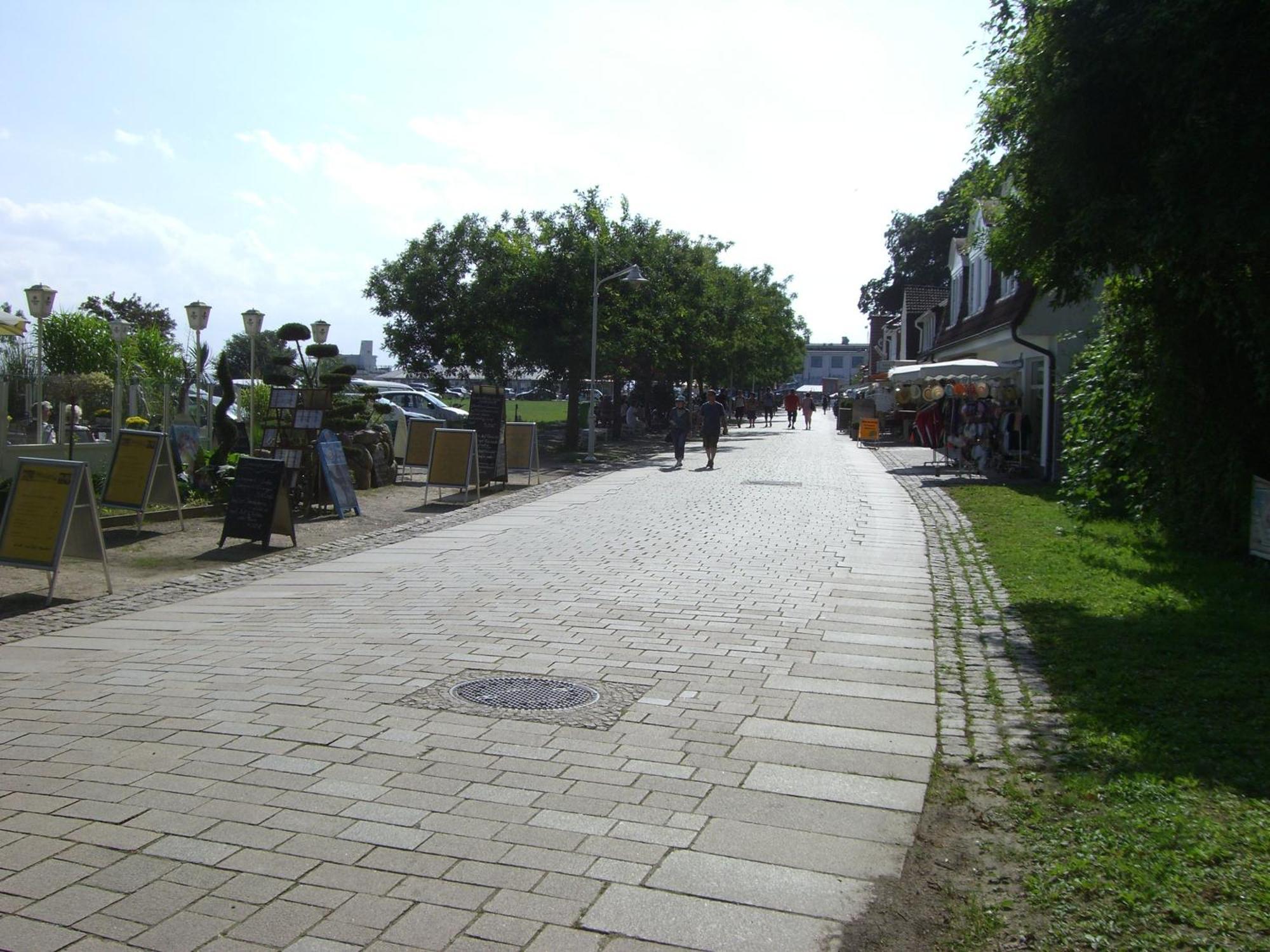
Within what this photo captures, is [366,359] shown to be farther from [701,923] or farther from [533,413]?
[701,923]

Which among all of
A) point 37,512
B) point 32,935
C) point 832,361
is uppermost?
point 832,361

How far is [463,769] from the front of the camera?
199 inches

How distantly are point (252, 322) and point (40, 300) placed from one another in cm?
378

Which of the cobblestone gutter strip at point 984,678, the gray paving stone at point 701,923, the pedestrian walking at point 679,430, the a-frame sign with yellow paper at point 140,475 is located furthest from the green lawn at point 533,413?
the gray paving stone at point 701,923

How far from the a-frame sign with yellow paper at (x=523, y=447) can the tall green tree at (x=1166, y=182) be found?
12.4 meters

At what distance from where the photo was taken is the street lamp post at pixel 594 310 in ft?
94.1

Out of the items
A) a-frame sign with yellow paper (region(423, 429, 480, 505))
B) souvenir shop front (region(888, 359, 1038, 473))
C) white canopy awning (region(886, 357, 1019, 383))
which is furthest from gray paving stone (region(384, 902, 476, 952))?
white canopy awning (region(886, 357, 1019, 383))

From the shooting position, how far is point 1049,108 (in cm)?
841

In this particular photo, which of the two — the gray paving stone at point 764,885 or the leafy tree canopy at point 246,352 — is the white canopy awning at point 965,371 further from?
the gray paving stone at point 764,885

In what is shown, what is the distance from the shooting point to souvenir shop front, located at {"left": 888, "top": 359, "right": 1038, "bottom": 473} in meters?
22.8

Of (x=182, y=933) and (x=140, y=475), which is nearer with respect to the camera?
(x=182, y=933)

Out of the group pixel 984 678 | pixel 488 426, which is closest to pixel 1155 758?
pixel 984 678

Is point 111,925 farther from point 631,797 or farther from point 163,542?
point 163,542

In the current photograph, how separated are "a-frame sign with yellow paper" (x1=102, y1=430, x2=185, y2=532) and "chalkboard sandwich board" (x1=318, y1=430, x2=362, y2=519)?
86.6 inches
